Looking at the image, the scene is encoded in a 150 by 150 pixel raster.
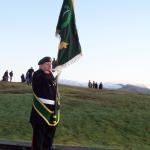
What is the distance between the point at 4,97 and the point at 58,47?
1784cm

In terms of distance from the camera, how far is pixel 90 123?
20.7m

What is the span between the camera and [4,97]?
27.2 meters

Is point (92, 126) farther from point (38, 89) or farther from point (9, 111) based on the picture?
point (38, 89)

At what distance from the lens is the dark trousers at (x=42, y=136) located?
8727 millimetres

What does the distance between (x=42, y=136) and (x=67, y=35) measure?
2212 millimetres

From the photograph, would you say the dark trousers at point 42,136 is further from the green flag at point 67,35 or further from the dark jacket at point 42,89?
the green flag at point 67,35

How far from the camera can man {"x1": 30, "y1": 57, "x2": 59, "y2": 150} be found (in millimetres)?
8719

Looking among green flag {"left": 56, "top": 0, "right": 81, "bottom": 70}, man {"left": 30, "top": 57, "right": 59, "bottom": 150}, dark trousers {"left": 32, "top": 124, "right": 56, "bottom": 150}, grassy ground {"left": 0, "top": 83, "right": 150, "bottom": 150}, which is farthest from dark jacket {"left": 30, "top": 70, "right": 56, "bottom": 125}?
grassy ground {"left": 0, "top": 83, "right": 150, "bottom": 150}

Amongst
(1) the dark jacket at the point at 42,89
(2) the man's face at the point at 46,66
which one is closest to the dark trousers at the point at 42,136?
(1) the dark jacket at the point at 42,89

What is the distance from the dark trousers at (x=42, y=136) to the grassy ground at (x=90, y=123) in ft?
21.3

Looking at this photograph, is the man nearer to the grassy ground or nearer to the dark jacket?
the dark jacket

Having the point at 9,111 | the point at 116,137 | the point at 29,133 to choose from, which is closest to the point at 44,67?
the point at 29,133

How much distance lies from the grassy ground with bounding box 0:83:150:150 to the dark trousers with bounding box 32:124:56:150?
21.3 ft

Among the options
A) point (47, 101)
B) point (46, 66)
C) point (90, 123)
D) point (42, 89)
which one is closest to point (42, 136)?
point (47, 101)
